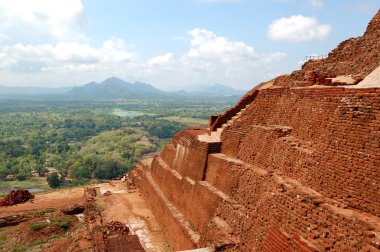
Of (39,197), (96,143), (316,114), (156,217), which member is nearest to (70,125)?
(96,143)

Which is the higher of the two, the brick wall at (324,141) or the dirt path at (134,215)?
the brick wall at (324,141)

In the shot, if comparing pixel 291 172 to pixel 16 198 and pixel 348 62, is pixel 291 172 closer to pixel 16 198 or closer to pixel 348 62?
pixel 348 62

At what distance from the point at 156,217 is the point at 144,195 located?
3.39 meters

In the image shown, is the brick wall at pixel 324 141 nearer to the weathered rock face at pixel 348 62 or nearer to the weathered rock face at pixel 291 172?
the weathered rock face at pixel 291 172

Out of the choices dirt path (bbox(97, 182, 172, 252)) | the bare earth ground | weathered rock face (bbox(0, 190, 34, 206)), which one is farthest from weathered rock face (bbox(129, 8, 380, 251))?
weathered rock face (bbox(0, 190, 34, 206))

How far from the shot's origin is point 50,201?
19.8 metres

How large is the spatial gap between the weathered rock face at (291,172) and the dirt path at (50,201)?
719cm

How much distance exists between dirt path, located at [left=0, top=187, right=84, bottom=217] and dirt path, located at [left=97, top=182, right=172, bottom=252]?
5.10 ft

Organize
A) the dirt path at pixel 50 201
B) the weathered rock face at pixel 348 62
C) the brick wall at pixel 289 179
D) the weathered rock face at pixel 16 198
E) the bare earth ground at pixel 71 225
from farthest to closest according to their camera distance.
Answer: the weathered rock face at pixel 16 198 → the dirt path at pixel 50 201 → the bare earth ground at pixel 71 225 → the weathered rock face at pixel 348 62 → the brick wall at pixel 289 179

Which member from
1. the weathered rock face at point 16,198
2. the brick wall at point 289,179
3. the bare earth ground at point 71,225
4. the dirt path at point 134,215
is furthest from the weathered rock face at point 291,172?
the weathered rock face at point 16,198

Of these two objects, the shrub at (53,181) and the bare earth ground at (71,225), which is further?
the shrub at (53,181)

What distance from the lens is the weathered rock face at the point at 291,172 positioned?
5906mm

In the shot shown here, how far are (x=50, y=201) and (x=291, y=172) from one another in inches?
638

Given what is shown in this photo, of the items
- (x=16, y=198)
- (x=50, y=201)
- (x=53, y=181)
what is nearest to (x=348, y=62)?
(x=50, y=201)
